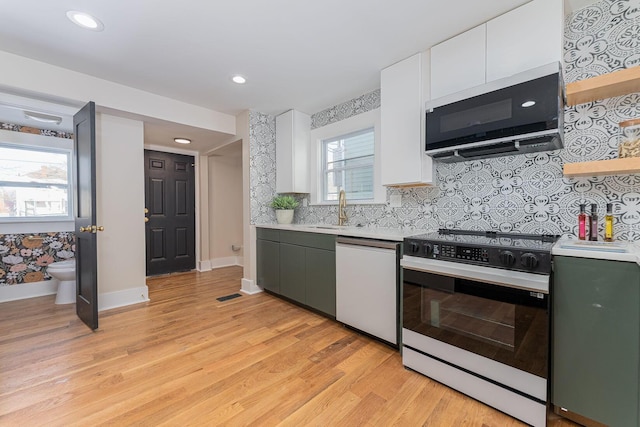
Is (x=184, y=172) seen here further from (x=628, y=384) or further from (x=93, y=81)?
(x=628, y=384)

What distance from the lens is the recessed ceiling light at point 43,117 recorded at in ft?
9.35

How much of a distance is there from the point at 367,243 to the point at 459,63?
58.9 inches

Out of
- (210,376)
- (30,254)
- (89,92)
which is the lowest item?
(210,376)

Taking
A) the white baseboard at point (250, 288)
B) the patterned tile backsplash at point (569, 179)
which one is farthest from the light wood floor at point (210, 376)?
the patterned tile backsplash at point (569, 179)

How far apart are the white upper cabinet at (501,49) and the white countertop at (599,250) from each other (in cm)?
107

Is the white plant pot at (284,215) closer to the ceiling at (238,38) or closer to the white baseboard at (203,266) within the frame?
the ceiling at (238,38)

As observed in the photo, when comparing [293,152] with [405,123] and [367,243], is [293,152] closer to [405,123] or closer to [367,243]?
[405,123]

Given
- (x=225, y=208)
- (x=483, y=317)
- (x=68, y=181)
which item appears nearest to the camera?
(x=483, y=317)

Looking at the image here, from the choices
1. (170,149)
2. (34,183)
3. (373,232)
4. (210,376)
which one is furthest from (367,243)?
(34,183)

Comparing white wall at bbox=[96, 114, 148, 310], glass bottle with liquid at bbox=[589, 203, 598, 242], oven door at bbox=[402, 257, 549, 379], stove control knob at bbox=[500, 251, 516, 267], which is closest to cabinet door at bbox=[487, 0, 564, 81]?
glass bottle with liquid at bbox=[589, 203, 598, 242]

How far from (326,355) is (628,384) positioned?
1.61m

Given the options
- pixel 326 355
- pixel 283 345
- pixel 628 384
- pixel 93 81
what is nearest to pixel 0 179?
pixel 93 81

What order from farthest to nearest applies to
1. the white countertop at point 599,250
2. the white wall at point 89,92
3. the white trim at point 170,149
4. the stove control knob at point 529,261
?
the white trim at point 170,149, the white wall at point 89,92, the stove control knob at point 529,261, the white countertop at point 599,250

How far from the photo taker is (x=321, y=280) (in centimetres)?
269
